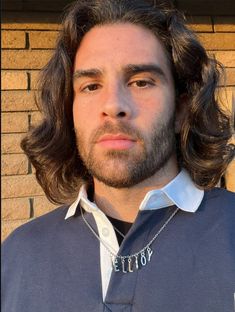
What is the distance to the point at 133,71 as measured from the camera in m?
1.34

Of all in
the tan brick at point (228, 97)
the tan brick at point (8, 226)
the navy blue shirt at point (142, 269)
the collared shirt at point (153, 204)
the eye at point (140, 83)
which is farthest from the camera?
the tan brick at point (228, 97)

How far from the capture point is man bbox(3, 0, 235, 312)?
1179 mm

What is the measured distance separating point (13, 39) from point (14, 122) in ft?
1.61

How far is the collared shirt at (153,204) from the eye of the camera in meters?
1.24

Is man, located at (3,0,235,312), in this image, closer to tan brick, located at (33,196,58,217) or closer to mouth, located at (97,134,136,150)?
mouth, located at (97,134,136,150)

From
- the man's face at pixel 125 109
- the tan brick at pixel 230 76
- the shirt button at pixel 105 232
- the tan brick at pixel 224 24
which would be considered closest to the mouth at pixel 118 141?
the man's face at pixel 125 109

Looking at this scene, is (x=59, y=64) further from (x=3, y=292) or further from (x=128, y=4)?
(x=3, y=292)

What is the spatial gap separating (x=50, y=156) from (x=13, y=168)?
1.82 feet

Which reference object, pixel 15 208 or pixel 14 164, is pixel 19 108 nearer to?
pixel 14 164

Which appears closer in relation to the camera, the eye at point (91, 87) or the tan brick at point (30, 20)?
the eye at point (91, 87)

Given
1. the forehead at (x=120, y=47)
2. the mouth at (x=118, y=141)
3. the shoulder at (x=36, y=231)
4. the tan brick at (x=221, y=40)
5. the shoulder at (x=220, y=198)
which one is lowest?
the shoulder at (x=36, y=231)

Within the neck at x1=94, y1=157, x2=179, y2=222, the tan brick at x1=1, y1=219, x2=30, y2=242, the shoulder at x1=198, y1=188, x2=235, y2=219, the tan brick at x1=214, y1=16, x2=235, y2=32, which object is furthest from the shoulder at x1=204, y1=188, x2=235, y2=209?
the tan brick at x1=214, y1=16, x2=235, y2=32

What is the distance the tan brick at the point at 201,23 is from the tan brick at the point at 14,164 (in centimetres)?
134

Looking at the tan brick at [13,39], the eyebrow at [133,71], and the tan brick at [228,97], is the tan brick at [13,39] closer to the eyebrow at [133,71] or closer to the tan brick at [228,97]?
the eyebrow at [133,71]
